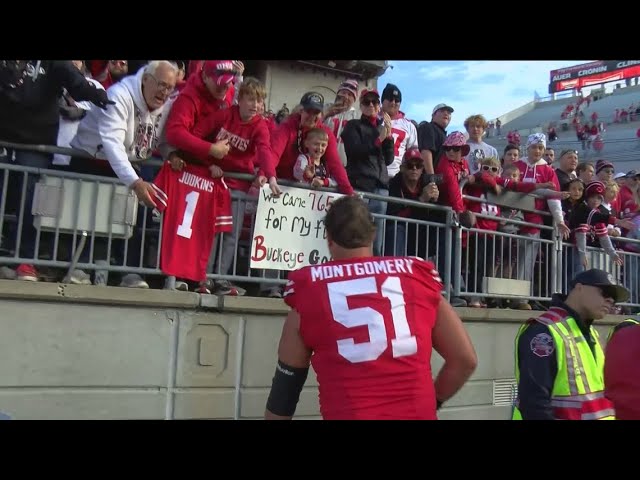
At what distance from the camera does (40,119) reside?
5.25m

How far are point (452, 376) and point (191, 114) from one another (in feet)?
11.4

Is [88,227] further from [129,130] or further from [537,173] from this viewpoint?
[537,173]

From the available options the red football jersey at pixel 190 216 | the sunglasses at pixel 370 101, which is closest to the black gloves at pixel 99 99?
the red football jersey at pixel 190 216

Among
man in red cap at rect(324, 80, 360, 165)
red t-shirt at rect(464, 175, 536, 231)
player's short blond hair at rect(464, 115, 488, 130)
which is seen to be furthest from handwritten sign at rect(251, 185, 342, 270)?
player's short blond hair at rect(464, 115, 488, 130)

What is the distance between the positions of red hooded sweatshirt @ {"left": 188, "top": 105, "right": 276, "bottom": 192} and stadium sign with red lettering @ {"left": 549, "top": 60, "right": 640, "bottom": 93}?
202 feet

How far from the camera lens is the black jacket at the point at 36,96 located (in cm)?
506

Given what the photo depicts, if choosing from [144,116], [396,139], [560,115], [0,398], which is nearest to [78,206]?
[144,116]

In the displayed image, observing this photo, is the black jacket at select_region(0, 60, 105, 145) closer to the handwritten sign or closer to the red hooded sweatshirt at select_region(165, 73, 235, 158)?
the red hooded sweatshirt at select_region(165, 73, 235, 158)

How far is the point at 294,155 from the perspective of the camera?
21.3ft

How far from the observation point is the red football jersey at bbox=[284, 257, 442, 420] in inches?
116

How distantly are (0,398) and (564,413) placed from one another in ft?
12.1

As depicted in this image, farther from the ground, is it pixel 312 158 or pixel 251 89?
pixel 251 89

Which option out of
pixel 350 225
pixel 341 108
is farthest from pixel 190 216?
pixel 350 225

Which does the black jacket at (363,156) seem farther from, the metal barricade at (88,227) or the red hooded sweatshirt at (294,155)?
the metal barricade at (88,227)
